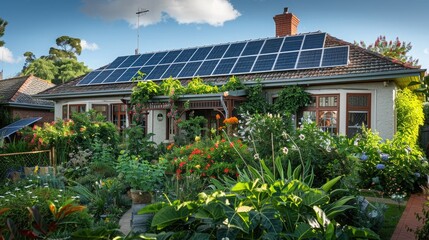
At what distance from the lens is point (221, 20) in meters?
11.6

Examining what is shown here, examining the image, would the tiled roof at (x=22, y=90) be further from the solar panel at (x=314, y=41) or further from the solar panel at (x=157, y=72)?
the solar panel at (x=314, y=41)

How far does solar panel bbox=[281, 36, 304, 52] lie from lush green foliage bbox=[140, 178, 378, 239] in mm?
10647

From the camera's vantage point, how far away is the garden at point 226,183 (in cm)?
359

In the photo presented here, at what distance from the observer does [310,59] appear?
12.6m

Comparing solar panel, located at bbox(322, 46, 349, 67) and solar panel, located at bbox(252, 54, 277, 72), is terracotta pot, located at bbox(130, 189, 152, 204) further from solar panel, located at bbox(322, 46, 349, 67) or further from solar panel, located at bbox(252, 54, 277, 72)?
solar panel, located at bbox(252, 54, 277, 72)

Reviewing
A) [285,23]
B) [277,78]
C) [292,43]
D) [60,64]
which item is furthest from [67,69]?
[277,78]

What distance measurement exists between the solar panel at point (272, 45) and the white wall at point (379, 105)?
13.2 ft

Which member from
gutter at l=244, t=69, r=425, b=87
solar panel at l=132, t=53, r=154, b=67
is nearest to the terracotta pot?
gutter at l=244, t=69, r=425, b=87

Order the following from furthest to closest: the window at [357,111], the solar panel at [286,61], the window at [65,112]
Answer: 1. the window at [65,112]
2. the solar panel at [286,61]
3. the window at [357,111]

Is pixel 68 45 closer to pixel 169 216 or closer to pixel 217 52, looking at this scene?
pixel 217 52

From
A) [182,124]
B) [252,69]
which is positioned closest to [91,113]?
[182,124]

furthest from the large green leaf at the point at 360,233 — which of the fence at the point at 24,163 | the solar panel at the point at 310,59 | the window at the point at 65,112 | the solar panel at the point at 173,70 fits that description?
the window at the point at 65,112

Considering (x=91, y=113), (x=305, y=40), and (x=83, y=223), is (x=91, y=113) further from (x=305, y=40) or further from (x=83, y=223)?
(x=305, y=40)

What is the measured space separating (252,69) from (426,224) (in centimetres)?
1003
